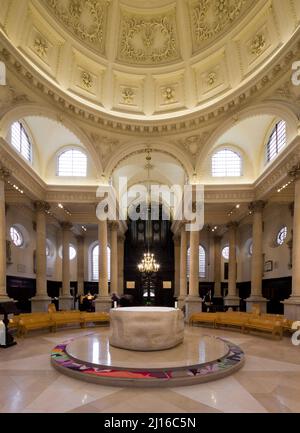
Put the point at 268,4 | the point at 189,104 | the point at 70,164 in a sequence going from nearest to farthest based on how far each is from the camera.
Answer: the point at 268,4 → the point at 189,104 → the point at 70,164

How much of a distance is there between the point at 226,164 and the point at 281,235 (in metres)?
6.22

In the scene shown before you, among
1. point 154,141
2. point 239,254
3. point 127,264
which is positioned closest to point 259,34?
point 154,141

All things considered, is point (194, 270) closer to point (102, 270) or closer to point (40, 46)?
point (102, 270)

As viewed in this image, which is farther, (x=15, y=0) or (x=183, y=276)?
(x=183, y=276)

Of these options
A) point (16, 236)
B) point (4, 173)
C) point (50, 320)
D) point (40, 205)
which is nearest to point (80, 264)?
point (16, 236)

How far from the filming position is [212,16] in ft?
48.0

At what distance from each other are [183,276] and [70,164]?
11065 millimetres

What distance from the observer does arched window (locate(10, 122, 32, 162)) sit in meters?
15.0

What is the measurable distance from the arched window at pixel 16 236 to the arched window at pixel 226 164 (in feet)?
45.1

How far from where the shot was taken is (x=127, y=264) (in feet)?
98.4

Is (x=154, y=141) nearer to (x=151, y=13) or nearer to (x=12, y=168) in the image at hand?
(x=151, y=13)

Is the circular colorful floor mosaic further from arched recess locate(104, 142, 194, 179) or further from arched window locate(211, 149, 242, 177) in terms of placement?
arched window locate(211, 149, 242, 177)

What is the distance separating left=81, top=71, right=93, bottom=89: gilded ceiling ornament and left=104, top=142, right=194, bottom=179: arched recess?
373 cm

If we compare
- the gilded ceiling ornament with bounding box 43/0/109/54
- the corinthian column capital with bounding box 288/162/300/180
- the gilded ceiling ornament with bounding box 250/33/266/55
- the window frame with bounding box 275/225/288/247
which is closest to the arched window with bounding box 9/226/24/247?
the gilded ceiling ornament with bounding box 43/0/109/54
